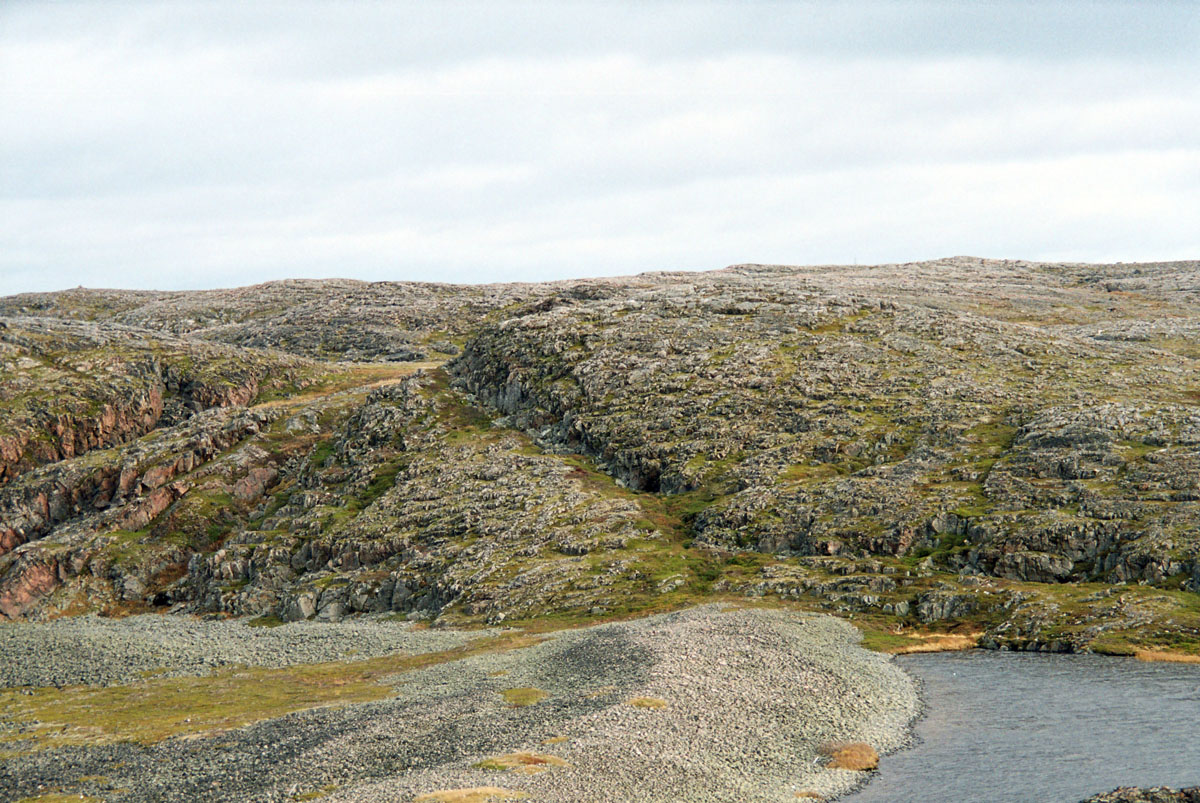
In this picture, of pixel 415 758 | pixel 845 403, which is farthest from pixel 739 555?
pixel 415 758

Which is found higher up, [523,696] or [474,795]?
[474,795]

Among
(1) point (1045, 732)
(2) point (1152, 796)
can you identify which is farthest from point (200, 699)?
(2) point (1152, 796)

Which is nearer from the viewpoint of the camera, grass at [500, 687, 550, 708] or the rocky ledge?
the rocky ledge

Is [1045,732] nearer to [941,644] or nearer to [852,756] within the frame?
[852,756]

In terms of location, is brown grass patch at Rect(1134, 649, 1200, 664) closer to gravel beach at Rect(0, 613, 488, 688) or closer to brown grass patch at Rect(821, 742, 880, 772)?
brown grass patch at Rect(821, 742, 880, 772)

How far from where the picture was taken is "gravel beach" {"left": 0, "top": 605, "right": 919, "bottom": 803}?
50.3 m

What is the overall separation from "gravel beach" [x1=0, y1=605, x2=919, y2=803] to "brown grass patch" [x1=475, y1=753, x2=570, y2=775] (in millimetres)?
204

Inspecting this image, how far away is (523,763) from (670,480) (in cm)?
8523

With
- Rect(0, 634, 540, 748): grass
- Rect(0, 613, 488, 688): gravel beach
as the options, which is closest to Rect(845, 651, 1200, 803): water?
Rect(0, 634, 540, 748): grass

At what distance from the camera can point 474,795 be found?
46375mm

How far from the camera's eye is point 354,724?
205 ft

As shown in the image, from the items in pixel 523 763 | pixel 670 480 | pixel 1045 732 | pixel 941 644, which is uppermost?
pixel 670 480

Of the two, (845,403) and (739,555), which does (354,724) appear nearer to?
(739,555)

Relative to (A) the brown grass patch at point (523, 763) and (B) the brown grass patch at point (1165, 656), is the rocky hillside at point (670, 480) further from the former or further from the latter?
(A) the brown grass patch at point (523, 763)
